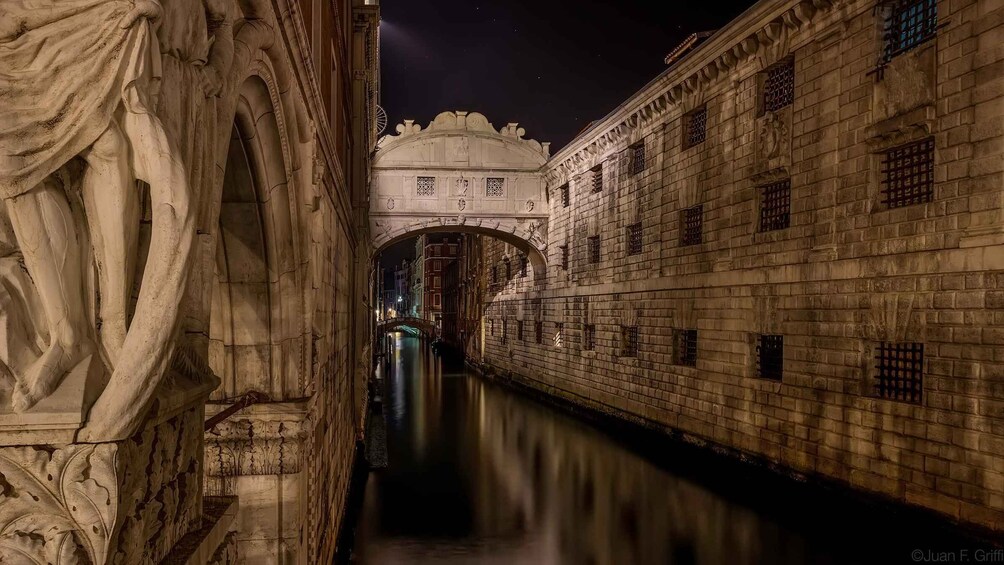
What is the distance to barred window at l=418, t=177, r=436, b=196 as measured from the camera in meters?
24.3

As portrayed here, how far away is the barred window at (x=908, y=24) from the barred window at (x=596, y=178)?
10978 millimetres

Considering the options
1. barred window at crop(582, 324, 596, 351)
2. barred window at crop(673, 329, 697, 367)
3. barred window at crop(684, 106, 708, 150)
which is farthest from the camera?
barred window at crop(582, 324, 596, 351)

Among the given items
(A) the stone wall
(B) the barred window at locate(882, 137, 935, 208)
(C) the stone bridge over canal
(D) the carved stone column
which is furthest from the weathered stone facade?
(C) the stone bridge over canal

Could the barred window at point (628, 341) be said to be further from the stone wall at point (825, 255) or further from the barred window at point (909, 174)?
the barred window at point (909, 174)

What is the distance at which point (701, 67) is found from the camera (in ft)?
47.7

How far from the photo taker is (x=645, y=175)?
688 inches

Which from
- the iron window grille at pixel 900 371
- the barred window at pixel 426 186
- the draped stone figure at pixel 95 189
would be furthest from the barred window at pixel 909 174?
the barred window at pixel 426 186

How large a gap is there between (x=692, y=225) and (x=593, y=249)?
5950 millimetres

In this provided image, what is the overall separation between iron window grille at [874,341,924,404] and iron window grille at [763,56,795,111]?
517 cm

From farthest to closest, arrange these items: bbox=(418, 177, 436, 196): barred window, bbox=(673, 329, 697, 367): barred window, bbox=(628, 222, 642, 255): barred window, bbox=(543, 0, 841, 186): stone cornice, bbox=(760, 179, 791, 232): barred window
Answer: bbox=(418, 177, 436, 196): barred window → bbox=(628, 222, 642, 255): barred window → bbox=(673, 329, 697, 367): barred window → bbox=(760, 179, 791, 232): barred window → bbox=(543, 0, 841, 186): stone cornice

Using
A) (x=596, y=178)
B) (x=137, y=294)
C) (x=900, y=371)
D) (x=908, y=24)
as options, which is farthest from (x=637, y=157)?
(x=137, y=294)

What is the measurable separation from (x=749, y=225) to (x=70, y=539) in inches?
515

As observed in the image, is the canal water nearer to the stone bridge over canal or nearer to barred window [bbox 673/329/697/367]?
barred window [bbox 673/329/697/367]

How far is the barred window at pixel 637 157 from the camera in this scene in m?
17.9
